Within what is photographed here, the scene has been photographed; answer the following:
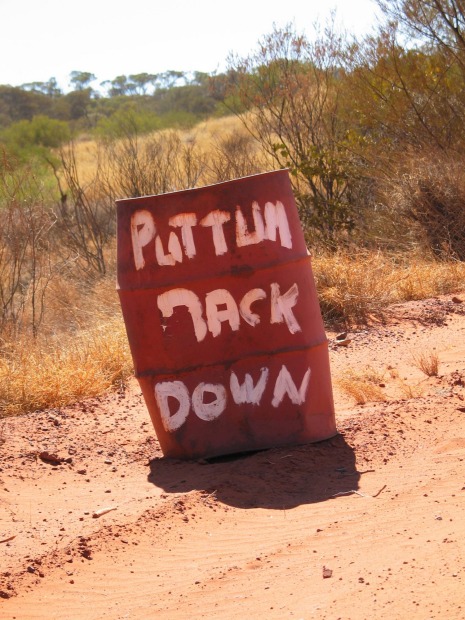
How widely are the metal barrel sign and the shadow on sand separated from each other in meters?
0.10

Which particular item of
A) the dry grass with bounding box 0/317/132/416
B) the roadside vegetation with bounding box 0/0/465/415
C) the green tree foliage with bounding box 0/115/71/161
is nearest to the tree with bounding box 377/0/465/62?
the roadside vegetation with bounding box 0/0/465/415

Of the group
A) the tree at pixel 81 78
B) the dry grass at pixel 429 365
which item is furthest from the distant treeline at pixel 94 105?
the dry grass at pixel 429 365

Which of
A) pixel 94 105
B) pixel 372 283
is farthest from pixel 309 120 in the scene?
pixel 94 105

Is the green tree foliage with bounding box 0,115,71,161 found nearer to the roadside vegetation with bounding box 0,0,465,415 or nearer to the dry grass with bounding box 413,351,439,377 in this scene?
the roadside vegetation with bounding box 0,0,465,415

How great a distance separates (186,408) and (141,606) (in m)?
1.48

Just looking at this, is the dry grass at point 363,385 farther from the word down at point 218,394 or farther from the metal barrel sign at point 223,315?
the word down at point 218,394

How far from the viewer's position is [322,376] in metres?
4.66

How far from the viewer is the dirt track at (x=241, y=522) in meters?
3.09

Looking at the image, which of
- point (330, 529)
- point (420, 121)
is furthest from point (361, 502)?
point (420, 121)

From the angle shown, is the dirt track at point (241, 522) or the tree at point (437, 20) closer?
the dirt track at point (241, 522)

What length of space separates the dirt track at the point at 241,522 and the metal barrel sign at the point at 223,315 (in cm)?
17

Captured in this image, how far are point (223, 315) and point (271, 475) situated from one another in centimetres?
78

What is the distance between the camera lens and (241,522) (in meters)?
3.83

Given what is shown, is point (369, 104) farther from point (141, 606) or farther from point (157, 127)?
point (157, 127)
